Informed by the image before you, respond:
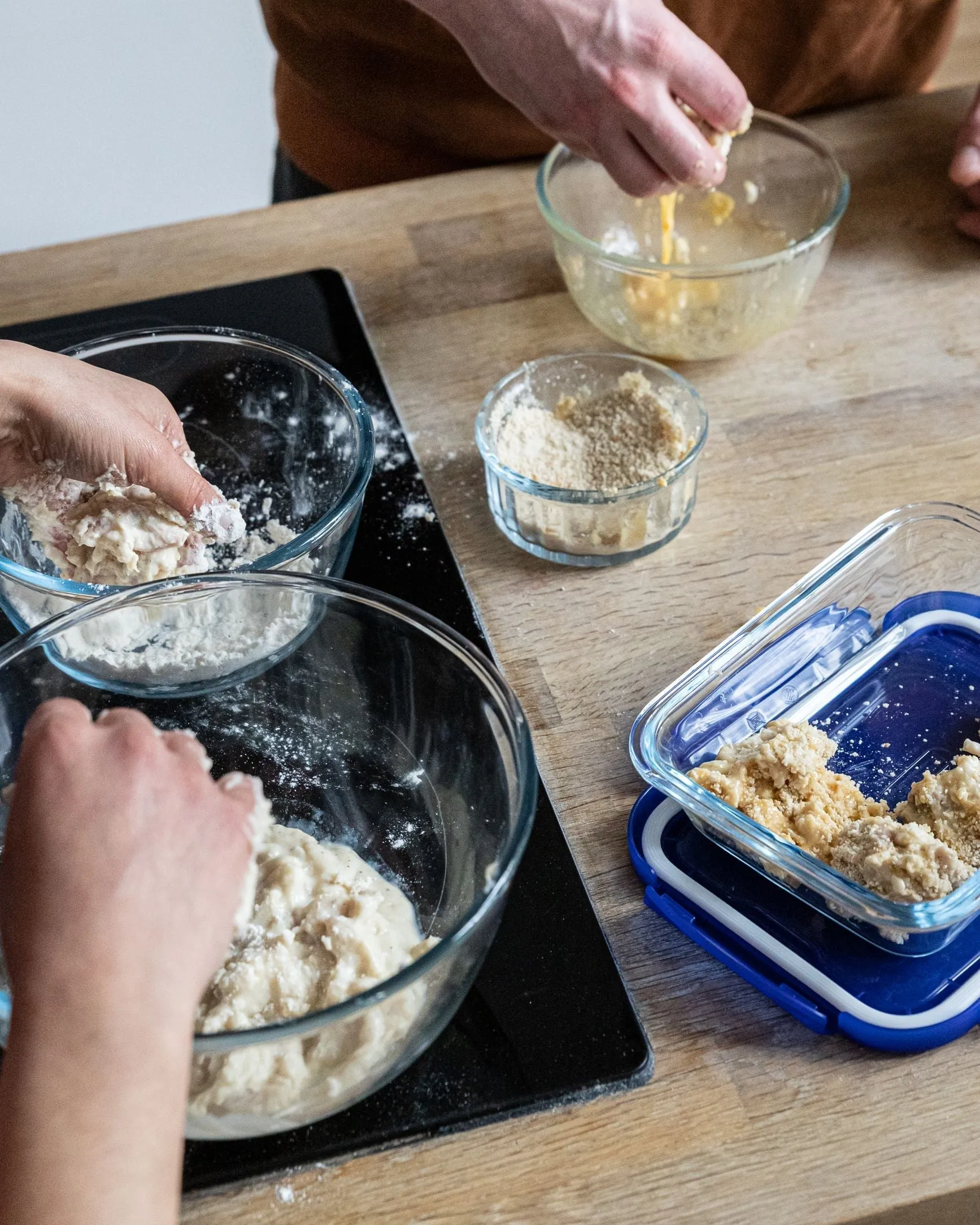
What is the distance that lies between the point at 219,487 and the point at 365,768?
34 cm

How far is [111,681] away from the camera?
885mm

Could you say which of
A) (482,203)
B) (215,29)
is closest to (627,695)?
(482,203)

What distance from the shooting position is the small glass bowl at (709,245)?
1142mm

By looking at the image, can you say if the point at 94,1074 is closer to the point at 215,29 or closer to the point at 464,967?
the point at 464,967

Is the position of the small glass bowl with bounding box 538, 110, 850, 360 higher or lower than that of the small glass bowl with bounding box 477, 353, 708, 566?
higher

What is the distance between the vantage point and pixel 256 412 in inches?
44.1

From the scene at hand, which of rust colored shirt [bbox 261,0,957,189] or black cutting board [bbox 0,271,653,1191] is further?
rust colored shirt [bbox 261,0,957,189]

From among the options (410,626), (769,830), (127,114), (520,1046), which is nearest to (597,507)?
(410,626)

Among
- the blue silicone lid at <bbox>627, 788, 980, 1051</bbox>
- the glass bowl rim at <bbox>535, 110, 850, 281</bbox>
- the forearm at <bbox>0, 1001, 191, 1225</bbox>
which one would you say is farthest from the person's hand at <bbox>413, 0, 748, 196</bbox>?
the forearm at <bbox>0, 1001, 191, 1225</bbox>

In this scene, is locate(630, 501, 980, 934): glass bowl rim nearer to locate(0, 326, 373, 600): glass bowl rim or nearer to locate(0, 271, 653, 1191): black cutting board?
locate(0, 271, 653, 1191): black cutting board

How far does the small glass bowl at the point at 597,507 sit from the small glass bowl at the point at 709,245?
0.10m

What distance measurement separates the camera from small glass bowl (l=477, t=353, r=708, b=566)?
99cm

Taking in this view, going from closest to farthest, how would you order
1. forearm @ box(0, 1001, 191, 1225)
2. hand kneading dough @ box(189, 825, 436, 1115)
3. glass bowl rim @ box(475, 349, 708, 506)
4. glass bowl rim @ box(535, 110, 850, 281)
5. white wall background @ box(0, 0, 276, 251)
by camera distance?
forearm @ box(0, 1001, 191, 1225) < hand kneading dough @ box(189, 825, 436, 1115) < glass bowl rim @ box(475, 349, 708, 506) < glass bowl rim @ box(535, 110, 850, 281) < white wall background @ box(0, 0, 276, 251)

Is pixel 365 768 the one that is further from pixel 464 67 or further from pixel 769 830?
pixel 464 67
